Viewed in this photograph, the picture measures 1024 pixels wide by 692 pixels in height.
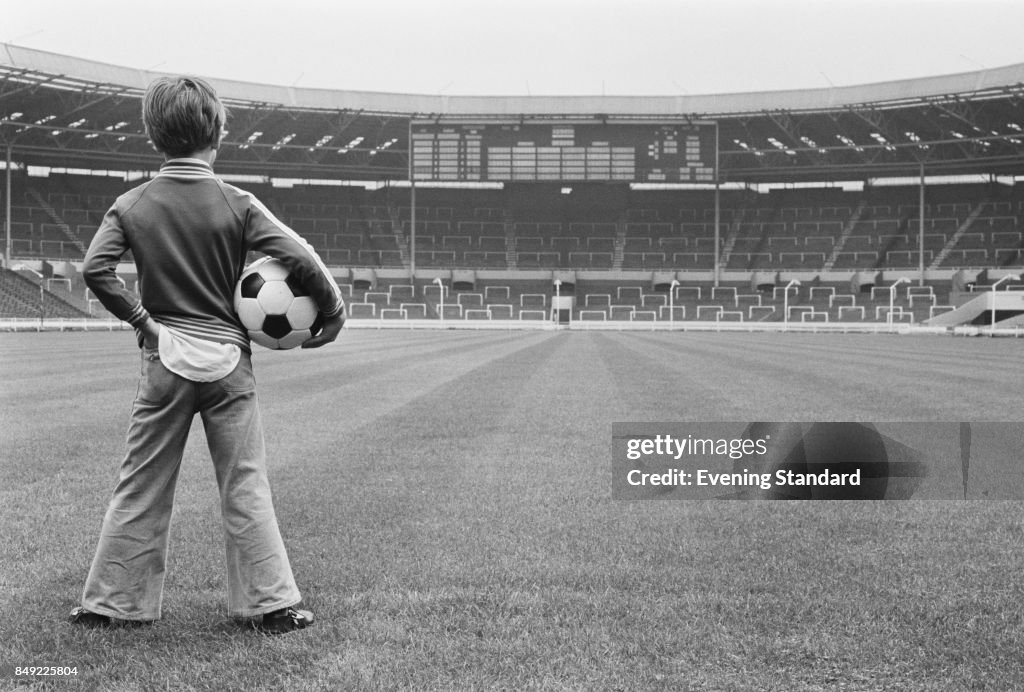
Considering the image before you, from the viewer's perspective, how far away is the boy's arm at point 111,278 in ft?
10.1

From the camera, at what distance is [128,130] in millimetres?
50344

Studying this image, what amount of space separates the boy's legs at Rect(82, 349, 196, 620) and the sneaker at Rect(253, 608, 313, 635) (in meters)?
0.40

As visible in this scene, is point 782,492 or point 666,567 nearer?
point 666,567

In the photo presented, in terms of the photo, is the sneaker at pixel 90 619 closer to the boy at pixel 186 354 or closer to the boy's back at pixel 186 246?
the boy at pixel 186 354

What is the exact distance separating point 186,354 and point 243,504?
0.56 m

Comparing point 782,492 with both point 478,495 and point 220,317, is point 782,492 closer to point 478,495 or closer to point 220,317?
point 478,495

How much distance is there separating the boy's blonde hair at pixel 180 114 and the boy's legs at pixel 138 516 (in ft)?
2.42

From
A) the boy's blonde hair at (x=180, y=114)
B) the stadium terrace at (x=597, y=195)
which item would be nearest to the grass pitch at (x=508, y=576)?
the boy's blonde hair at (x=180, y=114)

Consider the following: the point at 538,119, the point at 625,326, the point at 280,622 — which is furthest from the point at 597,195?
the point at 280,622

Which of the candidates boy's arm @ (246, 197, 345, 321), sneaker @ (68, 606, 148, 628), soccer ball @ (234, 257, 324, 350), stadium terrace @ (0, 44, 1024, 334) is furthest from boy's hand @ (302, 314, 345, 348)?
stadium terrace @ (0, 44, 1024, 334)

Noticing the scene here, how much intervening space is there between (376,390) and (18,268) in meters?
40.8

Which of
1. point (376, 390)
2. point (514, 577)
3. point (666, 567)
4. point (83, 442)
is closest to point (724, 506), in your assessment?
point (666, 567)

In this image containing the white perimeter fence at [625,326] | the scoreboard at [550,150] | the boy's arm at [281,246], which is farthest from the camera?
the scoreboard at [550,150]

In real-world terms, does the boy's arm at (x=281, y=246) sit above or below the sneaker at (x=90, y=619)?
above
